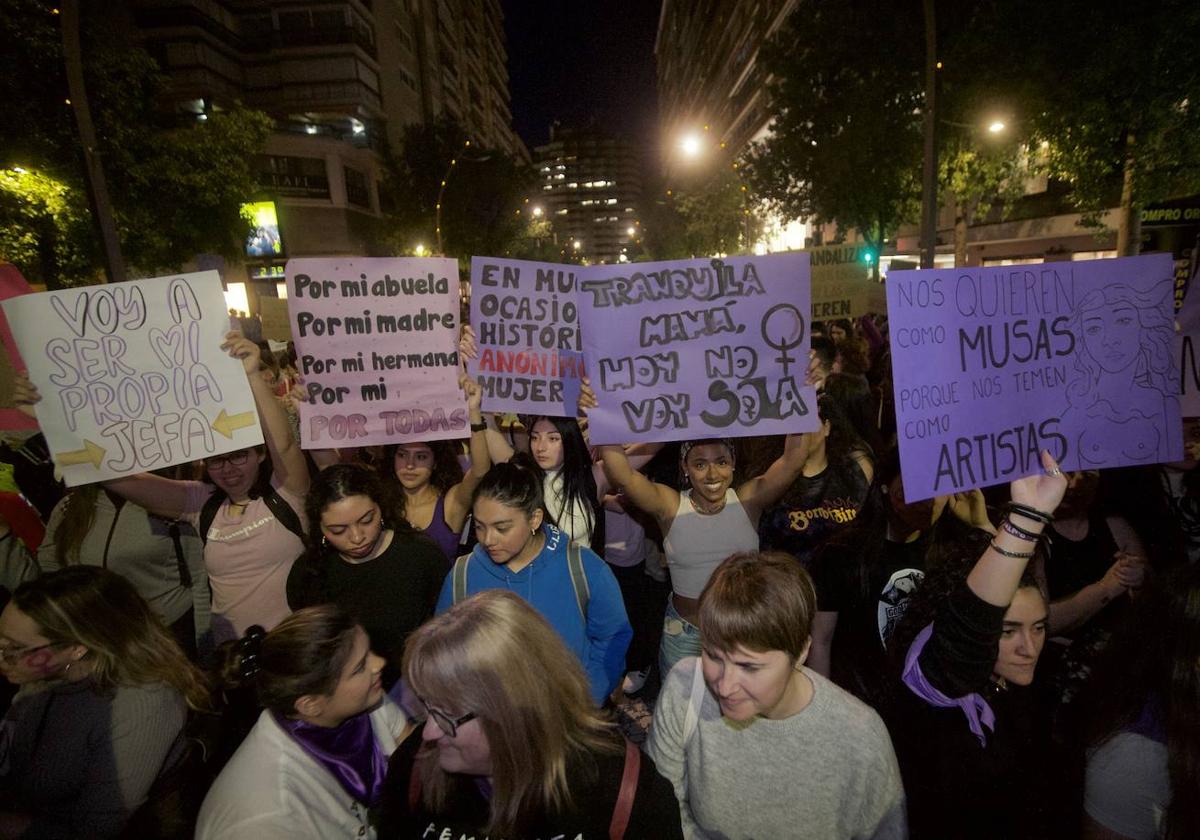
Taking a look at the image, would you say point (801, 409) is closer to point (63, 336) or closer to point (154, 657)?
point (154, 657)

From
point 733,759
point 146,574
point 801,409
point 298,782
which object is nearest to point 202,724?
point 298,782

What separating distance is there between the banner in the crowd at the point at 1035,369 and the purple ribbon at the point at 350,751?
2.34 m

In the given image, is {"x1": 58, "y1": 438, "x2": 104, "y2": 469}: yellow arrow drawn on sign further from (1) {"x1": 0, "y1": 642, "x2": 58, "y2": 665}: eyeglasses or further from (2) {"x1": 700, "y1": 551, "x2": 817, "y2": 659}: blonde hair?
(2) {"x1": 700, "y1": 551, "x2": 817, "y2": 659}: blonde hair

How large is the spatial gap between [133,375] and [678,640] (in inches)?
127

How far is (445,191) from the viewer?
139 ft

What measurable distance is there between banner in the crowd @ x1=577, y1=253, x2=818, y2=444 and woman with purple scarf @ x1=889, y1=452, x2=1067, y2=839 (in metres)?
1.34

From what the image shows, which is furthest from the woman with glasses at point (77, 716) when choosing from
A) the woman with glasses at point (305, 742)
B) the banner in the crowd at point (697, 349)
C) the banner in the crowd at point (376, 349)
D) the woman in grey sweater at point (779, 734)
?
the banner in the crowd at point (697, 349)

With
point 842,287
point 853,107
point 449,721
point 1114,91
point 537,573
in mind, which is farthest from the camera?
point 853,107

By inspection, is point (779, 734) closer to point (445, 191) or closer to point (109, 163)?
point (109, 163)

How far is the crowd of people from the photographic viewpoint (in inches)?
67.6

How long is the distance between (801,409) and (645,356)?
0.92 m

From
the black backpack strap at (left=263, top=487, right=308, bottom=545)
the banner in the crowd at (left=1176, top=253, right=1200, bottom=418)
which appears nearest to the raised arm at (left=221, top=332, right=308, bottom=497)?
the black backpack strap at (left=263, top=487, right=308, bottom=545)

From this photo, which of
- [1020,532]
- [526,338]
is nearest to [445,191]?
[526,338]

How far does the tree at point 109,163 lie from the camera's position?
11258mm
